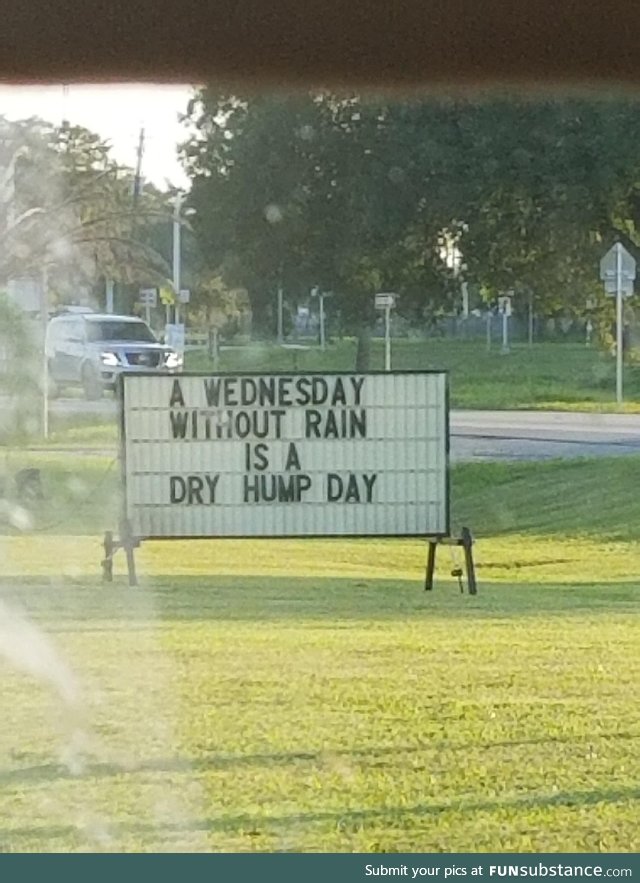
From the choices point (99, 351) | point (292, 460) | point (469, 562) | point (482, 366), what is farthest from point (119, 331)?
point (469, 562)

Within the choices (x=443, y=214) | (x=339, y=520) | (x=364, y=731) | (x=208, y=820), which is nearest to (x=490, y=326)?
(x=443, y=214)

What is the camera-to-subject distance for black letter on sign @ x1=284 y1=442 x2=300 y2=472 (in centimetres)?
316

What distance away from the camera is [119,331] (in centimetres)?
312

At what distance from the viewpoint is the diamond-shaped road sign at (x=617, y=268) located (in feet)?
10.3

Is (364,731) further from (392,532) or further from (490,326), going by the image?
(490,326)

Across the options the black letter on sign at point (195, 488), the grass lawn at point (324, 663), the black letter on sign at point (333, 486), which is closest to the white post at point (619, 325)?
the grass lawn at point (324, 663)

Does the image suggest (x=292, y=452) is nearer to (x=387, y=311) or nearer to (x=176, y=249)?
(x=387, y=311)

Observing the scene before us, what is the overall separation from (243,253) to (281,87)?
0.98 ft

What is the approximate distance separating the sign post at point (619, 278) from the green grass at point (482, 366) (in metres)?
0.01

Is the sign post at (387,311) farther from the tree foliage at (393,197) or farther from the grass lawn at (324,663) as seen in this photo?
the grass lawn at (324,663)

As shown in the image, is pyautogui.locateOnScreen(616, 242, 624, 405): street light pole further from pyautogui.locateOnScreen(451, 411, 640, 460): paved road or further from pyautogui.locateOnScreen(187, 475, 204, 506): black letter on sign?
pyautogui.locateOnScreen(187, 475, 204, 506): black letter on sign

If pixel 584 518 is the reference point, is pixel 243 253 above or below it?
above

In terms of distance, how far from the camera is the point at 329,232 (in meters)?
3.16

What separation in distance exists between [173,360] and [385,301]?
39 centimetres
